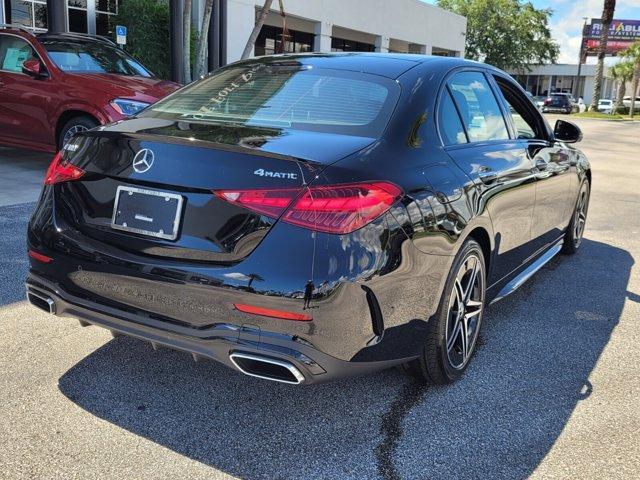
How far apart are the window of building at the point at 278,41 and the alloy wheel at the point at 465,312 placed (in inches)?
1024

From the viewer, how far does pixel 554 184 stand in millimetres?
4723

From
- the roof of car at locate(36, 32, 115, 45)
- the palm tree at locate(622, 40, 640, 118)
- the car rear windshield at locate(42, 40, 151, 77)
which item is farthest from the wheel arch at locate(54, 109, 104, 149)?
the palm tree at locate(622, 40, 640, 118)

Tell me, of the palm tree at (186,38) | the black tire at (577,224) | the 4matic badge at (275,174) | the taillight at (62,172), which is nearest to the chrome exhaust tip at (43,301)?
the taillight at (62,172)

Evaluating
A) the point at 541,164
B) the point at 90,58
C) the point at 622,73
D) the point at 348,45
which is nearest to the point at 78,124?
the point at 90,58

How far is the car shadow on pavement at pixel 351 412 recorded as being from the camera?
8.59 feet

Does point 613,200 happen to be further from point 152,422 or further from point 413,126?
point 152,422

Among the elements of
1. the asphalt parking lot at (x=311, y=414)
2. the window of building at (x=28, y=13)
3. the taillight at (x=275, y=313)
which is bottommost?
the asphalt parking lot at (x=311, y=414)

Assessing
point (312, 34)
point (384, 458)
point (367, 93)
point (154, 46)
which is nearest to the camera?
point (384, 458)

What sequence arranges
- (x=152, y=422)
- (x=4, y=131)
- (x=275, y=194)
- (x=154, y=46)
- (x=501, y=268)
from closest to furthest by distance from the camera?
1. (x=275, y=194)
2. (x=152, y=422)
3. (x=501, y=268)
4. (x=4, y=131)
5. (x=154, y=46)

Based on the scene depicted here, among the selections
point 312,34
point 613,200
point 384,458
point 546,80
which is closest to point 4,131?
point 384,458

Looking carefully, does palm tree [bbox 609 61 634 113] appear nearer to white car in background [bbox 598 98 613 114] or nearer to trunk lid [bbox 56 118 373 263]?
white car in background [bbox 598 98 613 114]

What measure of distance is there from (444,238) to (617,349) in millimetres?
1717

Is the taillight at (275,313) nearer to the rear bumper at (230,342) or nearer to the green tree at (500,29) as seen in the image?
the rear bumper at (230,342)

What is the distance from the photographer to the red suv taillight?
2.43 meters
